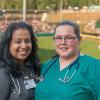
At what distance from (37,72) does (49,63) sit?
7.6 inches

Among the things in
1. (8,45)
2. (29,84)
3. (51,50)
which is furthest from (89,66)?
(51,50)

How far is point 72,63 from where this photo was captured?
3135 millimetres

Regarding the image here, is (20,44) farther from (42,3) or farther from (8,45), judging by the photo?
(42,3)

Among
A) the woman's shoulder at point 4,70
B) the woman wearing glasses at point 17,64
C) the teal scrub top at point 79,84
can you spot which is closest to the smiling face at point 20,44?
the woman wearing glasses at point 17,64

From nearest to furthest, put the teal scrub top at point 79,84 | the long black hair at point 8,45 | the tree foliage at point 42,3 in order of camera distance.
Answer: the teal scrub top at point 79,84 → the long black hair at point 8,45 → the tree foliage at point 42,3

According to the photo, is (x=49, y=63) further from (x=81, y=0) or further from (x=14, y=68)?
(x=81, y=0)

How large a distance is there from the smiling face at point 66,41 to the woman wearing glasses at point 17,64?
35 centimetres

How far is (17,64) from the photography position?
3369 mm

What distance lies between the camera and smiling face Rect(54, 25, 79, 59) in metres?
3.10

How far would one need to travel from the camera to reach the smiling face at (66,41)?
10.2 ft

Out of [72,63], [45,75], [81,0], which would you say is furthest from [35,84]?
[81,0]

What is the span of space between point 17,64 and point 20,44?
0.55ft

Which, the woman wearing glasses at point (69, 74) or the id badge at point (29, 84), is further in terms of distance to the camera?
the id badge at point (29, 84)

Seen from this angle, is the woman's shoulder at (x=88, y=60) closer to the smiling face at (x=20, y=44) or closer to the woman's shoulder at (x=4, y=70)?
the smiling face at (x=20, y=44)
